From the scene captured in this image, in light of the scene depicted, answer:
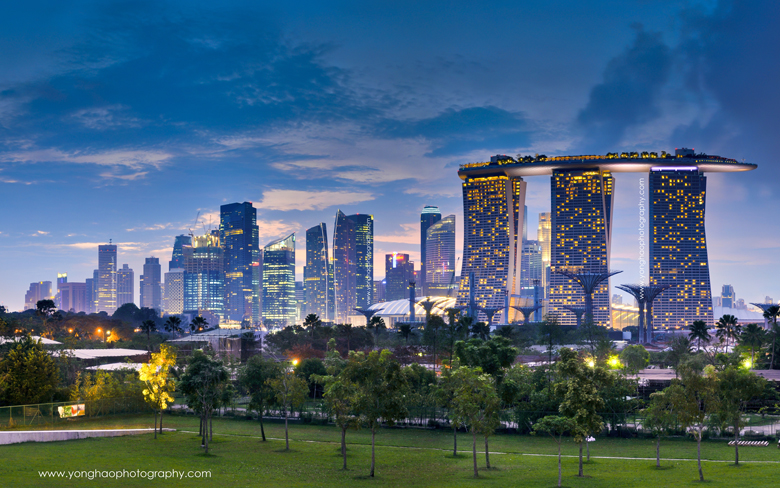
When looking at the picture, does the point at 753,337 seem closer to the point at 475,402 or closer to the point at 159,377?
the point at 475,402

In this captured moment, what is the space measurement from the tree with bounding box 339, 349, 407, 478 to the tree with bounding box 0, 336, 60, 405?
35.2 meters

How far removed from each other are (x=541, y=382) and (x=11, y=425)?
4350 centimetres

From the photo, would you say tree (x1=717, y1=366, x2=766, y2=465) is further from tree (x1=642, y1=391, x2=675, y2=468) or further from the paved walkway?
the paved walkway

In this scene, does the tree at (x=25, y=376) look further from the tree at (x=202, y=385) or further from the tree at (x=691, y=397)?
the tree at (x=691, y=397)

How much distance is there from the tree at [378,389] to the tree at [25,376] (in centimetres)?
3519

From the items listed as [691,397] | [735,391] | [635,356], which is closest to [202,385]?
[691,397]

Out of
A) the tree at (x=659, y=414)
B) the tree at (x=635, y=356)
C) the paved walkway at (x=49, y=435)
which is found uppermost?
the tree at (x=659, y=414)

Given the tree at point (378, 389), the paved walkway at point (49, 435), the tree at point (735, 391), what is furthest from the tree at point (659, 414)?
the paved walkway at point (49, 435)

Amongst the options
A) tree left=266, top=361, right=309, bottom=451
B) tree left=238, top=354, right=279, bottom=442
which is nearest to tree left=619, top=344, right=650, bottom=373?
tree left=266, top=361, right=309, bottom=451

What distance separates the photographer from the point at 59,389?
60062mm

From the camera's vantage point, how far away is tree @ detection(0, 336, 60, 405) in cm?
5488

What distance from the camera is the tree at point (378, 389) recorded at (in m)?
35.1

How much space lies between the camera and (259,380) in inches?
1970

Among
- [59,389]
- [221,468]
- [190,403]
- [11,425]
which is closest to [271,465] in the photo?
[221,468]
